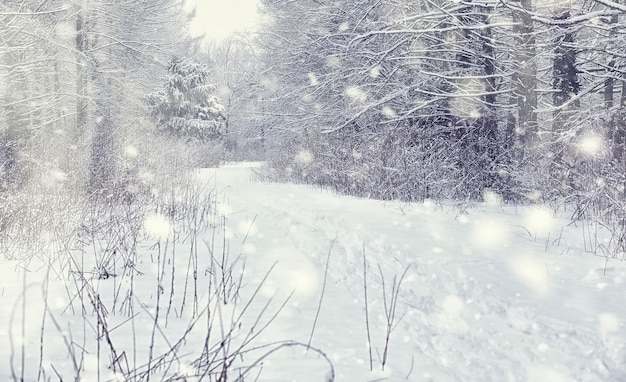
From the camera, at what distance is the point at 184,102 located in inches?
1054

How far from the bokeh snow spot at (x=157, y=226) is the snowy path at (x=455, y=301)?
31.6 inches

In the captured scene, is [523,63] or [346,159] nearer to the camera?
[523,63]

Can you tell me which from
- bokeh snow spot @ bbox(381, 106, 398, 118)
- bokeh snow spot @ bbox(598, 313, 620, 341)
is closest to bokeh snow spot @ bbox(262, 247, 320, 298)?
bokeh snow spot @ bbox(598, 313, 620, 341)

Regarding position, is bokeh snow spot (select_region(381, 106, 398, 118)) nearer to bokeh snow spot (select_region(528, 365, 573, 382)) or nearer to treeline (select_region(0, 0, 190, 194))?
treeline (select_region(0, 0, 190, 194))

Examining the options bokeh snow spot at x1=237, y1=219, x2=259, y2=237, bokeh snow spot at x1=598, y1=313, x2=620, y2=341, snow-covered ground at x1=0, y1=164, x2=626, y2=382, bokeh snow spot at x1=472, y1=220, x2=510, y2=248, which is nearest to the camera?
snow-covered ground at x1=0, y1=164, x2=626, y2=382

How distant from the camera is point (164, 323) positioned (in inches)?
106

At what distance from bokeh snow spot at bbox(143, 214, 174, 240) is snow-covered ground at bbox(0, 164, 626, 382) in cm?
64

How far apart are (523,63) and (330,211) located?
4.74 metres

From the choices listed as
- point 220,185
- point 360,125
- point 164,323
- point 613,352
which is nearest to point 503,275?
point 613,352

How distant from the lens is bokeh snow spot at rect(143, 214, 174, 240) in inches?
222

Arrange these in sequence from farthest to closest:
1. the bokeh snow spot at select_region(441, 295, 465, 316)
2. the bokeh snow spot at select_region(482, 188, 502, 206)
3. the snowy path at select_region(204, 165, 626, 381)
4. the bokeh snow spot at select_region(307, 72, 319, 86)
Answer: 1. the bokeh snow spot at select_region(307, 72, 319, 86)
2. the bokeh snow spot at select_region(482, 188, 502, 206)
3. the bokeh snow spot at select_region(441, 295, 465, 316)
4. the snowy path at select_region(204, 165, 626, 381)

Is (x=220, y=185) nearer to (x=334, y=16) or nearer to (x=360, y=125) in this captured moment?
(x=360, y=125)

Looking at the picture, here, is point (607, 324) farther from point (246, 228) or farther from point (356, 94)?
point (356, 94)

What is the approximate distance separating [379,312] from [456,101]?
29.5ft
